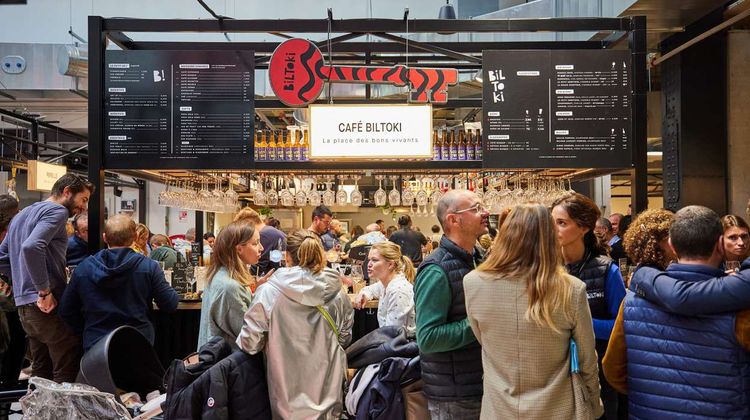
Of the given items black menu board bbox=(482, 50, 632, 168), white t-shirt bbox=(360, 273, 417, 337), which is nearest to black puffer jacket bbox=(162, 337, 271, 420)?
white t-shirt bbox=(360, 273, 417, 337)

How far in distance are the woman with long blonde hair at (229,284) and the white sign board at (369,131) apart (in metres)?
1.25

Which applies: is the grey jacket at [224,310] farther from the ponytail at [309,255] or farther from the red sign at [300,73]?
the red sign at [300,73]

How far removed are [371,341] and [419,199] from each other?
12.0ft

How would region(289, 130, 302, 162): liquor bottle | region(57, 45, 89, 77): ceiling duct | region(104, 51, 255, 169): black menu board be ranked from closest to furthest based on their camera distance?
region(104, 51, 255, 169): black menu board, region(289, 130, 302, 162): liquor bottle, region(57, 45, 89, 77): ceiling duct

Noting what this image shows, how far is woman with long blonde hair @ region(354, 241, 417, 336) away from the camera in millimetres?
4262

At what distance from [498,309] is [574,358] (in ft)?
1.11

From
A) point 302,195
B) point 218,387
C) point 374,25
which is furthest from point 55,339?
point 374,25

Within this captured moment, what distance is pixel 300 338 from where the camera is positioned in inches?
138

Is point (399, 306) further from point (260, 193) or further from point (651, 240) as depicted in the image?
point (260, 193)

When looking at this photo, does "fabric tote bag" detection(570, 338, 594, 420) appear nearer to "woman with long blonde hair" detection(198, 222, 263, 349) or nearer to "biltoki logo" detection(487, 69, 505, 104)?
"woman with long blonde hair" detection(198, 222, 263, 349)

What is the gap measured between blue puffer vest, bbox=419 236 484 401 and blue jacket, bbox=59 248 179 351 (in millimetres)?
2287

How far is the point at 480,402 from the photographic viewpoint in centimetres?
274

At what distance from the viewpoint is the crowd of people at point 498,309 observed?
7.69ft


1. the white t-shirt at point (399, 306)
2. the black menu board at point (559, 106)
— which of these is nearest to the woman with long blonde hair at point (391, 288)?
the white t-shirt at point (399, 306)
